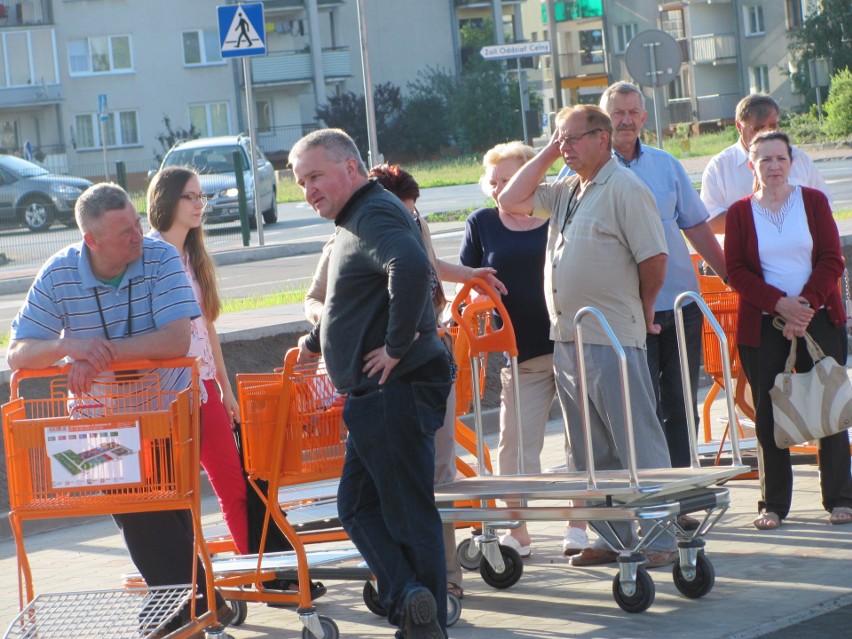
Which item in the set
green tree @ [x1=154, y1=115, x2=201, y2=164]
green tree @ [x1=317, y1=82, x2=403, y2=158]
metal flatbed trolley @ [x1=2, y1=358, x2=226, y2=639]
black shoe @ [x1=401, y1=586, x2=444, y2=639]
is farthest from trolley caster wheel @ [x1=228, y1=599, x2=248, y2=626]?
green tree @ [x1=154, y1=115, x2=201, y2=164]

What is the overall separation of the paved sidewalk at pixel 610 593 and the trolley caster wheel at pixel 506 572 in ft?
0.15

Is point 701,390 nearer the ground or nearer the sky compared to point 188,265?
nearer the ground

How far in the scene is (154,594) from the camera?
18.7 ft

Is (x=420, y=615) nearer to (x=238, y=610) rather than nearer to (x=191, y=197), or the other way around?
(x=238, y=610)

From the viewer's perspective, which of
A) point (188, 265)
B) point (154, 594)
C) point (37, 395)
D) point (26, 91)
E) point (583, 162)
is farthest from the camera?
point (26, 91)

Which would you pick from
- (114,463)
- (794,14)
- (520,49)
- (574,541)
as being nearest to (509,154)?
(574,541)

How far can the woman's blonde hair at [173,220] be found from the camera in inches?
263

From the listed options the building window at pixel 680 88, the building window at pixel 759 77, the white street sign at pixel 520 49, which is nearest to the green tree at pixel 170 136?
the building window at pixel 680 88

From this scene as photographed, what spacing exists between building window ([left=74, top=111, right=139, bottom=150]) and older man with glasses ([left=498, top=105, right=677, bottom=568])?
56171mm

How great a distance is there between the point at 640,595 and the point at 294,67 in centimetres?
6092

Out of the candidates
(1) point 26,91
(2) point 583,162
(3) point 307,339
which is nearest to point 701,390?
(2) point 583,162

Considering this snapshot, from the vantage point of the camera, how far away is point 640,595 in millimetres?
5879

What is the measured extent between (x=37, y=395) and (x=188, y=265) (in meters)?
3.49

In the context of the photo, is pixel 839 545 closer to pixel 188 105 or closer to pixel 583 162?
pixel 583 162
